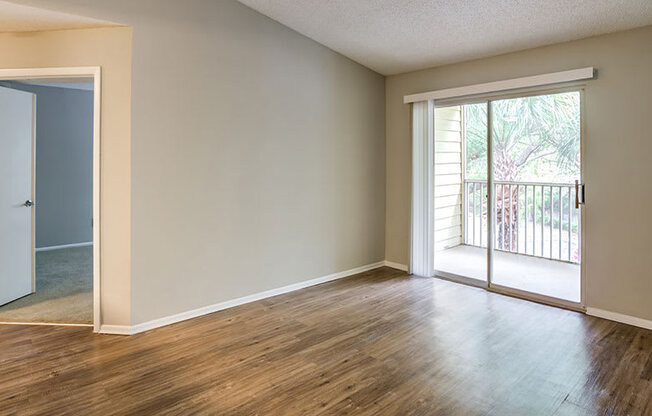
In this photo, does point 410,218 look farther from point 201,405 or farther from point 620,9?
point 201,405

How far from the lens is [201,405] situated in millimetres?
2020

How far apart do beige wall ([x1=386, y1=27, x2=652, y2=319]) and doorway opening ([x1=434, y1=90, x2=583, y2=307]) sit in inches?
A: 6.0

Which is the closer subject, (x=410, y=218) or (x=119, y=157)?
(x=119, y=157)

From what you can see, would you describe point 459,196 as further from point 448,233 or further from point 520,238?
point 520,238

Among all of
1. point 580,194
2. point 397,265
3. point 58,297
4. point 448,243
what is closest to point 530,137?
point 580,194

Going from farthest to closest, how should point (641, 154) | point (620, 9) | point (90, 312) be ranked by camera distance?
point (90, 312), point (641, 154), point (620, 9)

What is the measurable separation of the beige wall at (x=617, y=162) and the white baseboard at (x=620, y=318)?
0.04m

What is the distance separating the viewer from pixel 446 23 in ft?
10.8

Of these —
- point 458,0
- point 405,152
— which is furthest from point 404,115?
point 458,0

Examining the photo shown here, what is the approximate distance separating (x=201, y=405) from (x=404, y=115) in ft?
12.6

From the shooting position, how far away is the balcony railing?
4262 millimetres

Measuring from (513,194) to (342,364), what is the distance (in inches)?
130

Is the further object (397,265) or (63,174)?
(63,174)

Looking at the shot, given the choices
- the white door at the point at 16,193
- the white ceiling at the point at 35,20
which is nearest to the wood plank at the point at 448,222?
the white ceiling at the point at 35,20
